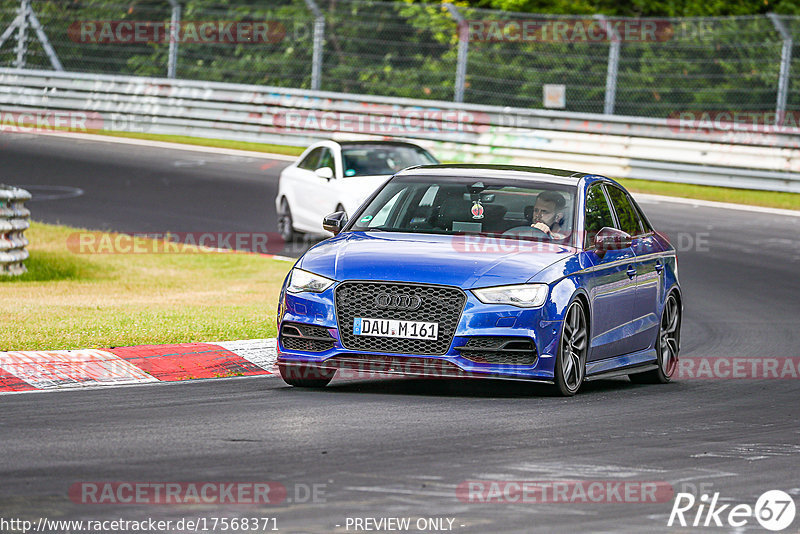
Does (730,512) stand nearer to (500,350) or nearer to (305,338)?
(500,350)

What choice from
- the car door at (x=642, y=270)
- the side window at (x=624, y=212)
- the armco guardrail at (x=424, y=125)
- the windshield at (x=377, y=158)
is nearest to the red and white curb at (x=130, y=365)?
the car door at (x=642, y=270)

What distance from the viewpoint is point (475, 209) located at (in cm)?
1071

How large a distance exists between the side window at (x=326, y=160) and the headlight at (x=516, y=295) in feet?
36.3

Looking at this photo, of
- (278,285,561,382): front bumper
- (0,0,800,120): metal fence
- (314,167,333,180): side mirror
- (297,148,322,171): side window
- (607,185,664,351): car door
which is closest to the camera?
(278,285,561,382): front bumper

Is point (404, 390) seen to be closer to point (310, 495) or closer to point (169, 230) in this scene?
point (310, 495)

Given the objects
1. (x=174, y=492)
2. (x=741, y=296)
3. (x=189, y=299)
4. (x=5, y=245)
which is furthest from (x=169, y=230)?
(x=174, y=492)

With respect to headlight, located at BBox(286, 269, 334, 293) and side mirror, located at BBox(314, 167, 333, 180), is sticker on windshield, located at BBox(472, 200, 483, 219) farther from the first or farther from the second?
side mirror, located at BBox(314, 167, 333, 180)

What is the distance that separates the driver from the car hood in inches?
10.7

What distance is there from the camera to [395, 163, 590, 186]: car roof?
11.0 metres

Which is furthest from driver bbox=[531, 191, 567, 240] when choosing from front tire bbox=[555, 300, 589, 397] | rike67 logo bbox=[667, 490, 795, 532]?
rike67 logo bbox=[667, 490, 795, 532]

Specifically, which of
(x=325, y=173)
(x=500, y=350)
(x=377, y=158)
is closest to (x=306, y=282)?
(x=500, y=350)

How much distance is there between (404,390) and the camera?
1016cm

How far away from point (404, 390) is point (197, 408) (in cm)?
168

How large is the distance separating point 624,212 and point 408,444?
14.7 ft
